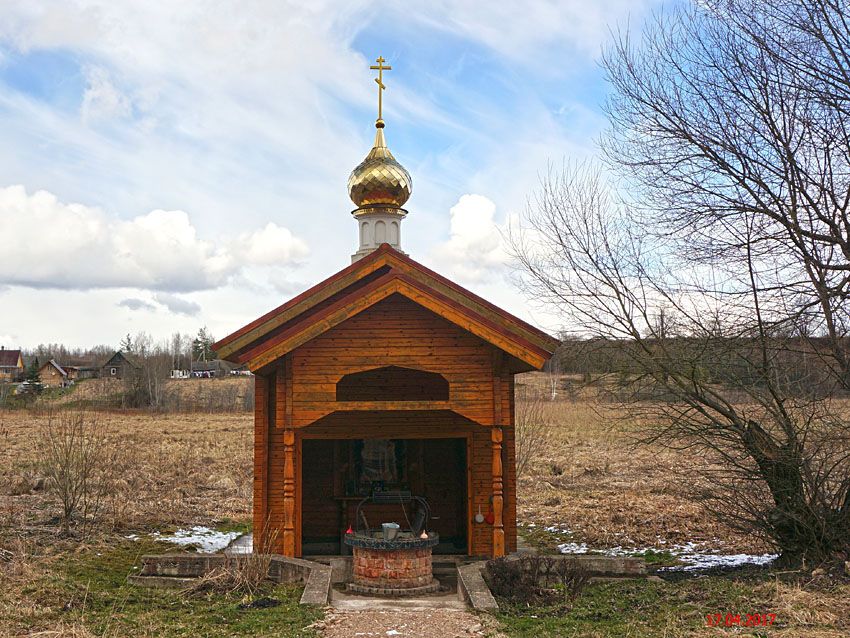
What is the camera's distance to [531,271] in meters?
12.1

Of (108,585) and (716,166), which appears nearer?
(108,585)

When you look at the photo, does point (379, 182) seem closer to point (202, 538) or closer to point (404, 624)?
point (202, 538)

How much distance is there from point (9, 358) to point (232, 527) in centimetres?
8700

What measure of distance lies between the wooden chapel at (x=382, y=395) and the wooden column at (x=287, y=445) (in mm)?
14

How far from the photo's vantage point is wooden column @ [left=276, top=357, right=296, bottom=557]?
10.4m

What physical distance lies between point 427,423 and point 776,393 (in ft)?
15.7

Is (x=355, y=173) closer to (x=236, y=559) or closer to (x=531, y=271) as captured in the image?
(x=531, y=271)

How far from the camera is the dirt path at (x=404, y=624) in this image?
770 cm

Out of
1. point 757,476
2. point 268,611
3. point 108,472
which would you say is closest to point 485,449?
point 757,476

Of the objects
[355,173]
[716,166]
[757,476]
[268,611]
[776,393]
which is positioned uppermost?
[355,173]

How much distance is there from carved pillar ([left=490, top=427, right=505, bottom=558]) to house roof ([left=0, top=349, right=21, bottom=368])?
9134cm

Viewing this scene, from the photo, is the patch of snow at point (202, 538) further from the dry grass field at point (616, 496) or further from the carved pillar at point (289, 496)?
the dry grass field at point (616, 496)

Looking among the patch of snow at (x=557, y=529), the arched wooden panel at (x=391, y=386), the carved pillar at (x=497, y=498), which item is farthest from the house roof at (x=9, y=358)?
the carved pillar at (x=497, y=498)

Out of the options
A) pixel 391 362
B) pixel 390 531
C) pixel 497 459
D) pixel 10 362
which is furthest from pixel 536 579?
pixel 10 362
